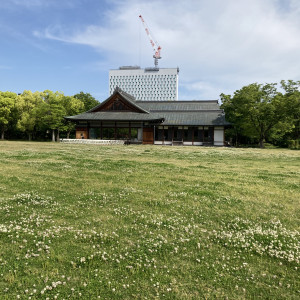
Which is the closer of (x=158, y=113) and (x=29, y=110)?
(x=158, y=113)

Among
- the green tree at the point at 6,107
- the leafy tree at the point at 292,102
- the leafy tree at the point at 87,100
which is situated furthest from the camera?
the leafy tree at the point at 87,100

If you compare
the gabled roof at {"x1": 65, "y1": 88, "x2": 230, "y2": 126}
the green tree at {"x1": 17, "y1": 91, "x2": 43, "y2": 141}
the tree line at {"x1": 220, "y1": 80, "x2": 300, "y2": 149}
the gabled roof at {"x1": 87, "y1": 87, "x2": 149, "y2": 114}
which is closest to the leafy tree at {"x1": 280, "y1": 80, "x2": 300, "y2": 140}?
the tree line at {"x1": 220, "y1": 80, "x2": 300, "y2": 149}

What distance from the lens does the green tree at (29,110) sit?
177 ft

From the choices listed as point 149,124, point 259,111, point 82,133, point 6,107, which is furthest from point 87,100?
point 259,111

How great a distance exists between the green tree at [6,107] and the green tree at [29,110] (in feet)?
6.02

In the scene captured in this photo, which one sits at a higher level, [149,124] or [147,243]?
[149,124]

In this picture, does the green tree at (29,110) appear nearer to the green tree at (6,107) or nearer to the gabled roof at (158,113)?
the green tree at (6,107)

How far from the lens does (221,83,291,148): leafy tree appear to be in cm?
4150

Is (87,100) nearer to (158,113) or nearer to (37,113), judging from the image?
(37,113)

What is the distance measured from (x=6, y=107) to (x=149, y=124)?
33.8m

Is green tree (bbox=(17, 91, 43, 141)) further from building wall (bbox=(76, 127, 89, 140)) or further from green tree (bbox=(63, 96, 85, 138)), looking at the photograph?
building wall (bbox=(76, 127, 89, 140))

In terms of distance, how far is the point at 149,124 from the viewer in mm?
47469

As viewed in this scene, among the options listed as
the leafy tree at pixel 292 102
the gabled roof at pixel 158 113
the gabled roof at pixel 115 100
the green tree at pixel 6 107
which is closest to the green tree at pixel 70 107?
the gabled roof at pixel 158 113

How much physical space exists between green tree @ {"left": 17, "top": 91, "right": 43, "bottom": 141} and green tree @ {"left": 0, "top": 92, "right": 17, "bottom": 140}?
1.83m
